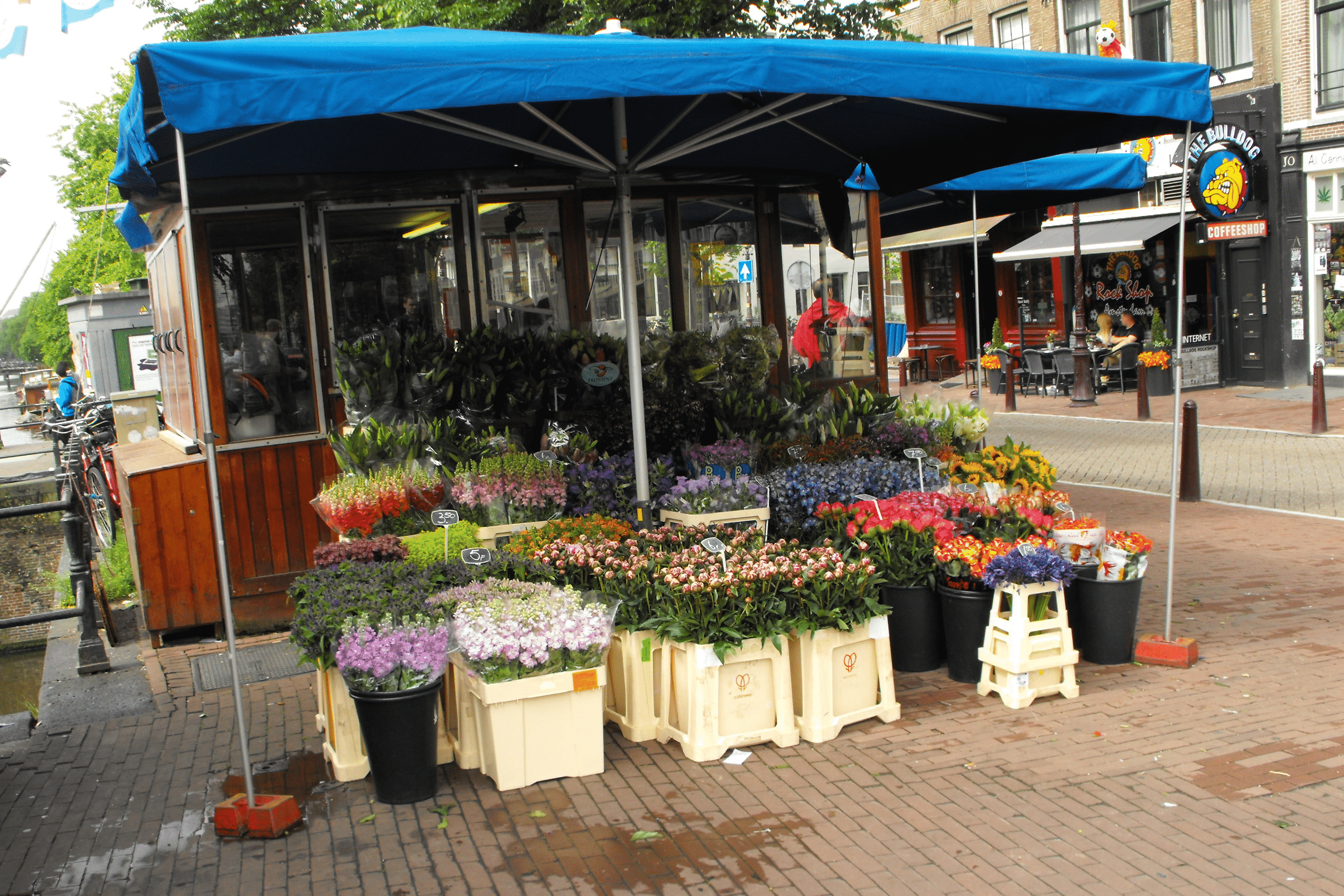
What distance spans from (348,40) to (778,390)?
4616mm

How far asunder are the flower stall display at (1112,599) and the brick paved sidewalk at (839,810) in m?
0.14

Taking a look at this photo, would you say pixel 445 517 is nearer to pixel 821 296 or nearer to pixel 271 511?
pixel 271 511

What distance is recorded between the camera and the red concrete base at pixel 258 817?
13.9 ft

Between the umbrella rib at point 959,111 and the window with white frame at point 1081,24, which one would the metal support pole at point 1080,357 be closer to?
the window with white frame at point 1081,24

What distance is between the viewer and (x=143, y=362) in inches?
786

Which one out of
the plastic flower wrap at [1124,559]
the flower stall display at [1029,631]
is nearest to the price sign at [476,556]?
the flower stall display at [1029,631]

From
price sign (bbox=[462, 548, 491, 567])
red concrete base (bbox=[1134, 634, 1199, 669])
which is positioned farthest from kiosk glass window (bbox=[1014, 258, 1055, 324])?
price sign (bbox=[462, 548, 491, 567])

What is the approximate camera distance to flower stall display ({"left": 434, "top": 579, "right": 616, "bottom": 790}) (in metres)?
4.46

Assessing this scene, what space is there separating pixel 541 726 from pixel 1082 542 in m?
2.90

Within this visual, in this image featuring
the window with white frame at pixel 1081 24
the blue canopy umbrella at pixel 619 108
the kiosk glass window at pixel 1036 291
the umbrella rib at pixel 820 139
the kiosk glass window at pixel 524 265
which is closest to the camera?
the blue canopy umbrella at pixel 619 108

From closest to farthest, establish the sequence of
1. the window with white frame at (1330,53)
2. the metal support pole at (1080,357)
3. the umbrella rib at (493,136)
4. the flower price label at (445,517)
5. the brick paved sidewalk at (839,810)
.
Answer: the brick paved sidewalk at (839,810) → the umbrella rib at (493,136) → the flower price label at (445,517) → the window with white frame at (1330,53) → the metal support pole at (1080,357)

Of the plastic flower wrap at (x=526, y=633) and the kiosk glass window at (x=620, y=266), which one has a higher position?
the kiosk glass window at (x=620, y=266)

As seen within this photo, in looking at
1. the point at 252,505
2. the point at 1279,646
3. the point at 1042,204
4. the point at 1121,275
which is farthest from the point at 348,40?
the point at 1121,275

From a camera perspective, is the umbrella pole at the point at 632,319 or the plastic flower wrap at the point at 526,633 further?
the umbrella pole at the point at 632,319
